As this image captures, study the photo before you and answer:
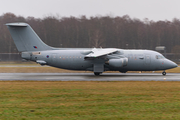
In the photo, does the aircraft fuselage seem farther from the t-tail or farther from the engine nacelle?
the engine nacelle

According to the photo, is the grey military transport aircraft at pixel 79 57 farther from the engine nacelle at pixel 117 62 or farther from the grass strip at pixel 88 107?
the grass strip at pixel 88 107

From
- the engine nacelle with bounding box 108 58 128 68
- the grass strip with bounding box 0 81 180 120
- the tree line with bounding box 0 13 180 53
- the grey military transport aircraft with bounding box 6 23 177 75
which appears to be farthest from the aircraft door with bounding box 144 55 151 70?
the tree line with bounding box 0 13 180 53

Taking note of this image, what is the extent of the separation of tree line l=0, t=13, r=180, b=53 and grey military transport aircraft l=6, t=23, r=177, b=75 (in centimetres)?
5115

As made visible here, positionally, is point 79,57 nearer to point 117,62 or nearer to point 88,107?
point 117,62

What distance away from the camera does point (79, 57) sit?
28.7 meters

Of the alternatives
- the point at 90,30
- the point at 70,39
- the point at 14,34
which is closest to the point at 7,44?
the point at 70,39

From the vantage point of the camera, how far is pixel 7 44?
83938 mm

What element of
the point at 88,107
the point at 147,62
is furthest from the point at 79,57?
the point at 88,107

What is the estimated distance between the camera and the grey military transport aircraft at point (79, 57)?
2822 cm

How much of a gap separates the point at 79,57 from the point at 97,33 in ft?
176

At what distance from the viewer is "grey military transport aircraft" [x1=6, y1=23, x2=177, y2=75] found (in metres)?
28.2

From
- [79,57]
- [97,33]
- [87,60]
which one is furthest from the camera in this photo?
[97,33]

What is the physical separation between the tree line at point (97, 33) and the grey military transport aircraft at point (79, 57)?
51151mm

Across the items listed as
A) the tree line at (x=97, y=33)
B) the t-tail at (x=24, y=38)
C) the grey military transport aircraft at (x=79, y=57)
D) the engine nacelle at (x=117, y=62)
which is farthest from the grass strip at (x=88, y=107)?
the tree line at (x=97, y=33)
